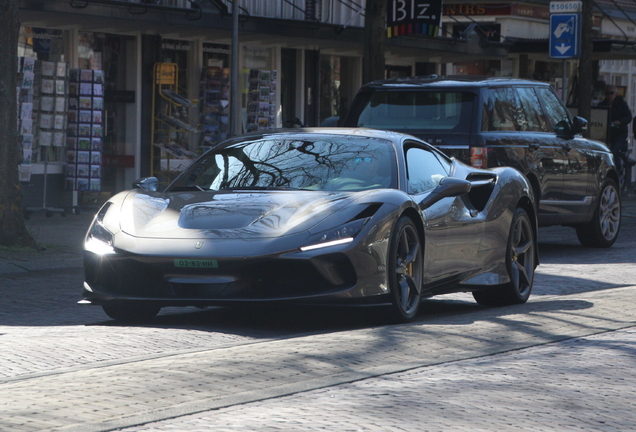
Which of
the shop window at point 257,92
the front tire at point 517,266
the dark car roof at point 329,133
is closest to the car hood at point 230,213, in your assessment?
the dark car roof at point 329,133

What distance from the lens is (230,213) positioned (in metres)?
7.70

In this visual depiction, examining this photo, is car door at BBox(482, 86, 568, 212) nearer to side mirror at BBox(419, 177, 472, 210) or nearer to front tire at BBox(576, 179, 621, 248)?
front tire at BBox(576, 179, 621, 248)

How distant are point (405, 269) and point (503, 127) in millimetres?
5543

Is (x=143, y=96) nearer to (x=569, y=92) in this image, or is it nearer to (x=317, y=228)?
(x=317, y=228)

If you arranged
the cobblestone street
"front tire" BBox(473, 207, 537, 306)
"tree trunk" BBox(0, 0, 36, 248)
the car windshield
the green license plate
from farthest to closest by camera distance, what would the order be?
"tree trunk" BBox(0, 0, 36, 248) < "front tire" BBox(473, 207, 537, 306) < the car windshield < the green license plate < the cobblestone street

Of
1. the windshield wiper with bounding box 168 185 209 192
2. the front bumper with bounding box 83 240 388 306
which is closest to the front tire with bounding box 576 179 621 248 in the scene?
the windshield wiper with bounding box 168 185 209 192

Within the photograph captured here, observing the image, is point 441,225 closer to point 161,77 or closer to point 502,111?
point 502,111

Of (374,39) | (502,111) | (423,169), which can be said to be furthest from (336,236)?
(374,39)

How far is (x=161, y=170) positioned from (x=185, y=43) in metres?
2.38

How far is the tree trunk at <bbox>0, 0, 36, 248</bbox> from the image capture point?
1291 cm

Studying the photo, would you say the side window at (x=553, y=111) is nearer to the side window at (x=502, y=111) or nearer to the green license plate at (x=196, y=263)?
the side window at (x=502, y=111)

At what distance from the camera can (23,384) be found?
5.71 meters

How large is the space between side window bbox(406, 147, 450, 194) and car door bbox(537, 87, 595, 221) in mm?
4994

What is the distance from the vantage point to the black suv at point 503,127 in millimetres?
12969
